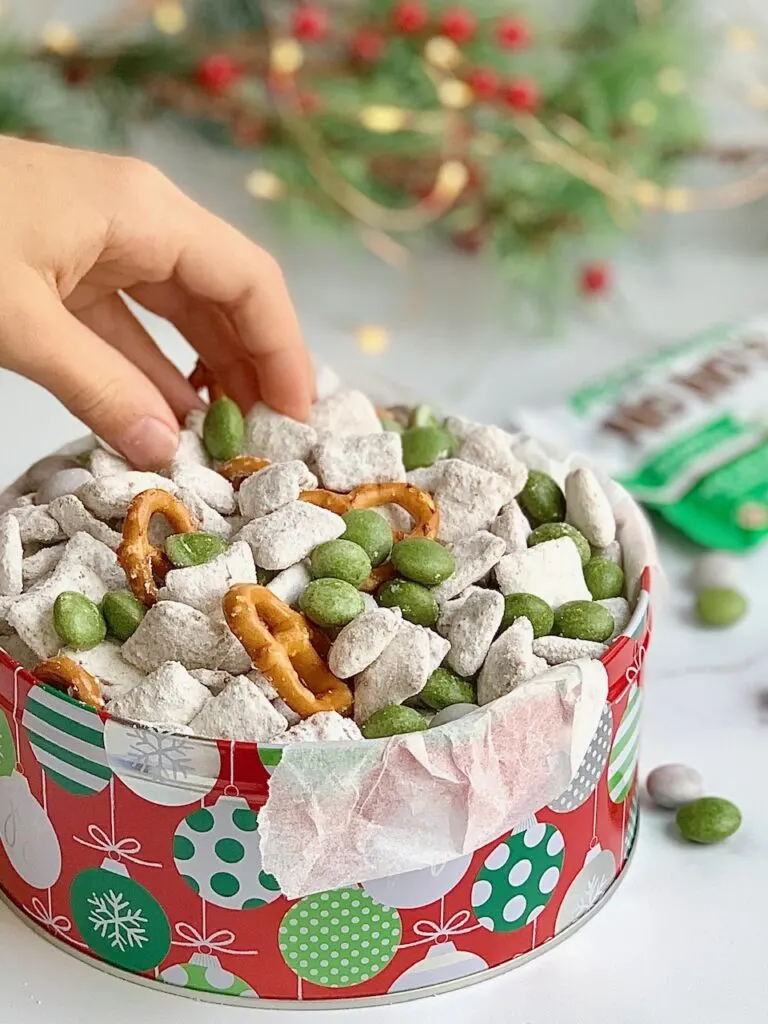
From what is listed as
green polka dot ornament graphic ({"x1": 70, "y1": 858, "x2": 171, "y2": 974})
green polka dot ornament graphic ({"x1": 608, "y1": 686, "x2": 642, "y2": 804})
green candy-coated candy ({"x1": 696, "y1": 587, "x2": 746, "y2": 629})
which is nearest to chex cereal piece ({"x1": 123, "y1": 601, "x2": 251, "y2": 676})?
green polka dot ornament graphic ({"x1": 70, "y1": 858, "x2": 171, "y2": 974})

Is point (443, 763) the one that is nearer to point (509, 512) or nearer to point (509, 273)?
point (509, 512)

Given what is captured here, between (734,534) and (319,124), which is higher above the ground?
(319,124)

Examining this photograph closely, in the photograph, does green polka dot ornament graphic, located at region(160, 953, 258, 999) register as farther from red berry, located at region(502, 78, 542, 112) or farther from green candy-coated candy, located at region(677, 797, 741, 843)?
red berry, located at region(502, 78, 542, 112)

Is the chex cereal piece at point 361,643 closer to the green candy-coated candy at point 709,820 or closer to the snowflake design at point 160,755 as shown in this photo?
the snowflake design at point 160,755

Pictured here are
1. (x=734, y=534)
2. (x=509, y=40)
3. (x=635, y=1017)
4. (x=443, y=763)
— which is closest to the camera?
(x=443, y=763)

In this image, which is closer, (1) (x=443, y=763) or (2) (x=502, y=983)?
(1) (x=443, y=763)

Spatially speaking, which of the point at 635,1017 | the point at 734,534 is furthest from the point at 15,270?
the point at 734,534

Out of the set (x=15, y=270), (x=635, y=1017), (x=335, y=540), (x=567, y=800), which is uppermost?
(x=15, y=270)

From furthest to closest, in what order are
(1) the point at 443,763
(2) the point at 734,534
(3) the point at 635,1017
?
(2) the point at 734,534, (3) the point at 635,1017, (1) the point at 443,763
